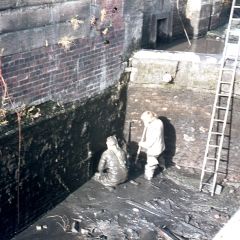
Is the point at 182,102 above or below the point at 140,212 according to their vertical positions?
above

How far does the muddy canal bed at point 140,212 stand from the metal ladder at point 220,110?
1.57 feet

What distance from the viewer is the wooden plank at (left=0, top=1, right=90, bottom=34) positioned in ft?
21.7

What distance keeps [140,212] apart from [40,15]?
4.29 metres

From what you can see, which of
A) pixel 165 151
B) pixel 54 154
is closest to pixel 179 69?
pixel 165 151

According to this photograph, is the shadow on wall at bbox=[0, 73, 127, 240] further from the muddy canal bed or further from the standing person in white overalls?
the standing person in white overalls

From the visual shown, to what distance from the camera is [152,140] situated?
970 centimetres

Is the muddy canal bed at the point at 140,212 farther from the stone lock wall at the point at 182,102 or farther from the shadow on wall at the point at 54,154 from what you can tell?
the stone lock wall at the point at 182,102

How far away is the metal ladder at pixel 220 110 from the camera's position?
30.4ft

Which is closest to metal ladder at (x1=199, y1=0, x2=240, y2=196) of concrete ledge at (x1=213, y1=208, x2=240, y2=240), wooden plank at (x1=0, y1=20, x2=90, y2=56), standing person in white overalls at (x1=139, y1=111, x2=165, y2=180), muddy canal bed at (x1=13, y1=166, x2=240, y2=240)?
muddy canal bed at (x1=13, y1=166, x2=240, y2=240)

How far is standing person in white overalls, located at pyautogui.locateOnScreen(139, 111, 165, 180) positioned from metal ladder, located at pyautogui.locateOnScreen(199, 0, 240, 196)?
1041mm

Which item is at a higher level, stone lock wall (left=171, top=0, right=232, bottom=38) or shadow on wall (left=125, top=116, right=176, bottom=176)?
stone lock wall (left=171, top=0, right=232, bottom=38)

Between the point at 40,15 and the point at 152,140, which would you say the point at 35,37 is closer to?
the point at 40,15

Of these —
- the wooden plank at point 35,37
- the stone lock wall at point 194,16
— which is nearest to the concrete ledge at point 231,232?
the wooden plank at point 35,37

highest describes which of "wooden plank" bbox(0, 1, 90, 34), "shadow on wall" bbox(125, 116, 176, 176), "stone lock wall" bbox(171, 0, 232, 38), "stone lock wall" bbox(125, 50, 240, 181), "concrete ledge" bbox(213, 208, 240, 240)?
"wooden plank" bbox(0, 1, 90, 34)
